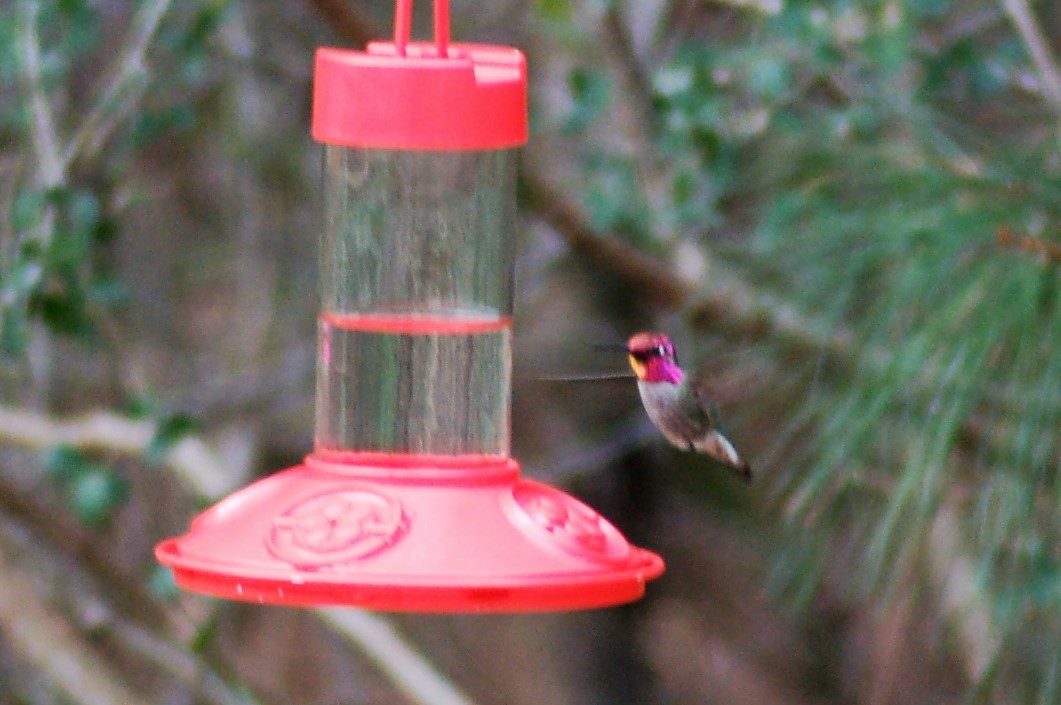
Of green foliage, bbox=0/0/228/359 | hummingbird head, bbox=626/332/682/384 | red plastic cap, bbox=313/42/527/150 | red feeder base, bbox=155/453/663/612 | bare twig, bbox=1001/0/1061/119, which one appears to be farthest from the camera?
green foliage, bbox=0/0/228/359

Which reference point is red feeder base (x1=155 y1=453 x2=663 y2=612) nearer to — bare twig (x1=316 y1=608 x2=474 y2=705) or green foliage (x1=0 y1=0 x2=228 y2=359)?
green foliage (x1=0 y1=0 x2=228 y2=359)

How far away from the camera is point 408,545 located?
150cm

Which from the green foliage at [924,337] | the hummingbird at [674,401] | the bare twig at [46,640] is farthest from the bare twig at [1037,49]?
the bare twig at [46,640]

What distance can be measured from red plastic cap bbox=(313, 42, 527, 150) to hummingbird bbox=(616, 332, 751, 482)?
767 mm

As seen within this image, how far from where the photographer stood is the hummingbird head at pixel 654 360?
2.33m

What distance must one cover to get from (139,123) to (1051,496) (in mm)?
2087

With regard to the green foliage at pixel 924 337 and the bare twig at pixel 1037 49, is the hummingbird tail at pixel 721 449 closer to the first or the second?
the green foliage at pixel 924 337

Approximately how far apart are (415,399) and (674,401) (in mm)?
638

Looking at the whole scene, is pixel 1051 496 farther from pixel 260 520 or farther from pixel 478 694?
pixel 478 694

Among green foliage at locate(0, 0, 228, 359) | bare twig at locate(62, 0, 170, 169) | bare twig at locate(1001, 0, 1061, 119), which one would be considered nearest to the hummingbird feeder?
bare twig at locate(1001, 0, 1061, 119)

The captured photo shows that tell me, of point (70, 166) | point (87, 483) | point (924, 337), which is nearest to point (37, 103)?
point (70, 166)

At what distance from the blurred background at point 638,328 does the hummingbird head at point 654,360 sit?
0.17 ft

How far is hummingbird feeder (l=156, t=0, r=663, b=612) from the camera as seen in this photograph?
148cm

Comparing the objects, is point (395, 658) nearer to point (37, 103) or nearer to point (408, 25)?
point (37, 103)
